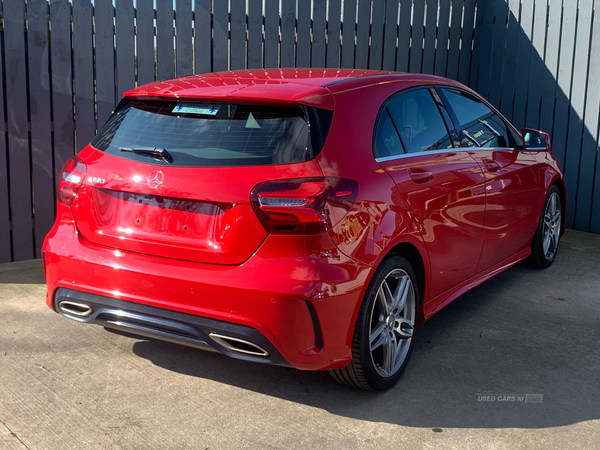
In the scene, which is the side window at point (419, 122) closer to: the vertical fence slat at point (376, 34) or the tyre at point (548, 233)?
the tyre at point (548, 233)

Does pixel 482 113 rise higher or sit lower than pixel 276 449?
higher

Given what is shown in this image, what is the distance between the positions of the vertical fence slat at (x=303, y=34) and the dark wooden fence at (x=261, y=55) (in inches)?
0.4

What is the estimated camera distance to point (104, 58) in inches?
223

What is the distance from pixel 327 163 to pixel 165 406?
1.38m

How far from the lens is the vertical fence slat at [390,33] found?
25.3 feet

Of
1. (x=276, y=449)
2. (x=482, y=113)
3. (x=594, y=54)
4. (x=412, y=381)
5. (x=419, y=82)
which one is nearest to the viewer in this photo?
(x=276, y=449)

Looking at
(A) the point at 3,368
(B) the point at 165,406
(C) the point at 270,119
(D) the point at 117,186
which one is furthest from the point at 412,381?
(A) the point at 3,368

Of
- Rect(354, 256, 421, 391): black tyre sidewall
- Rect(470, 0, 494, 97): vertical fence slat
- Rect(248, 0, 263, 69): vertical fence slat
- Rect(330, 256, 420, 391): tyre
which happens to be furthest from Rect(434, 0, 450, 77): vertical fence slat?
Rect(354, 256, 421, 391): black tyre sidewall

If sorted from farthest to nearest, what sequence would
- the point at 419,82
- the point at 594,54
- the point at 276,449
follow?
the point at 594,54 < the point at 419,82 < the point at 276,449

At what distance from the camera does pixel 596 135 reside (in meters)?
7.43

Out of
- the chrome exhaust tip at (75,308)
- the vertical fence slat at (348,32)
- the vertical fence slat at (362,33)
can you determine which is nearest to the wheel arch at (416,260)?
the chrome exhaust tip at (75,308)

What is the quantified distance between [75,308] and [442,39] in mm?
6522

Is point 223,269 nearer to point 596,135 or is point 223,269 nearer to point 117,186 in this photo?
point 117,186

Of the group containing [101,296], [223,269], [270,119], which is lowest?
[101,296]
